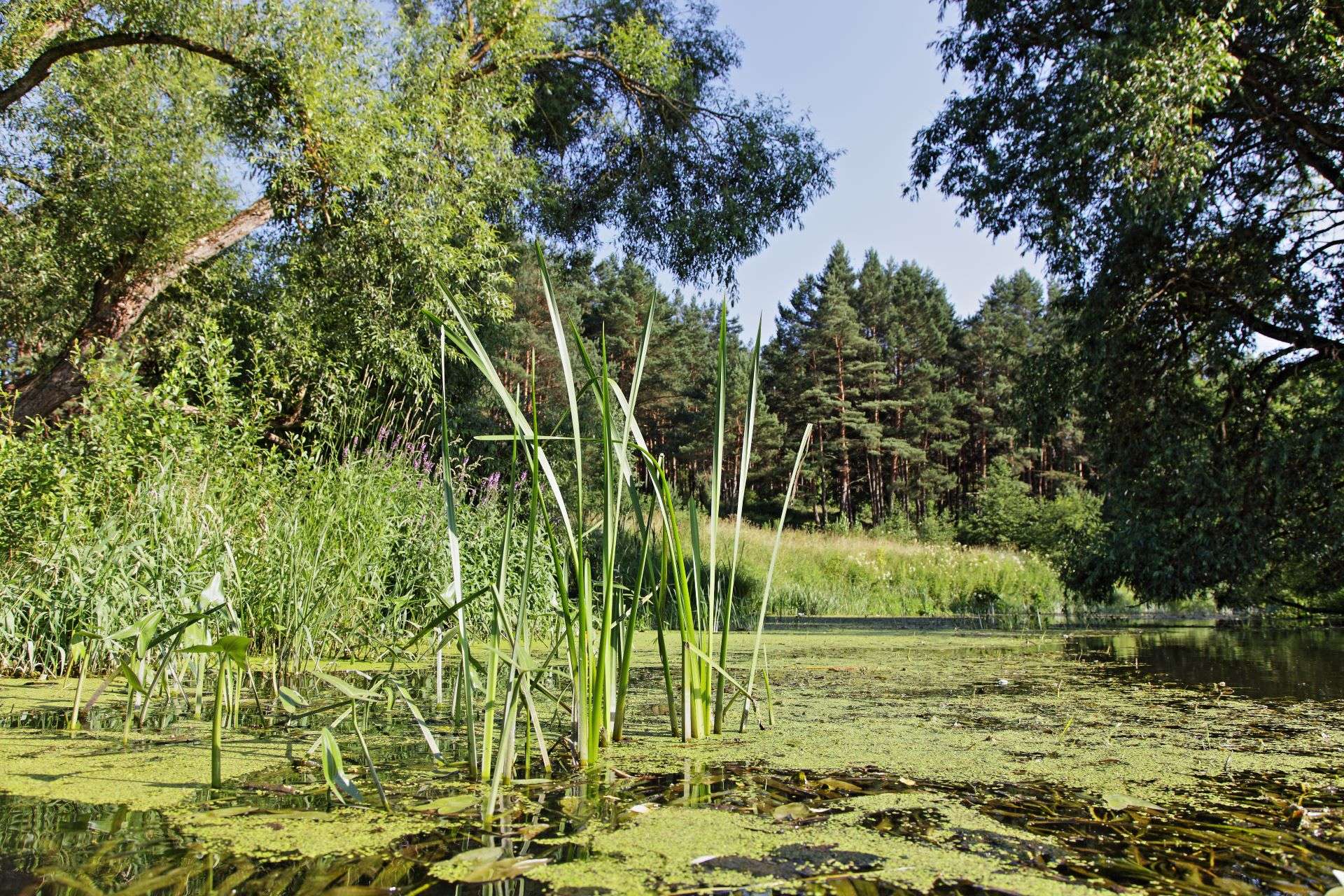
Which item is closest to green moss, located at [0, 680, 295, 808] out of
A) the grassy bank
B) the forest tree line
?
the grassy bank

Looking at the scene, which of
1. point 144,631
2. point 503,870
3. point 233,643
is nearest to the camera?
point 503,870

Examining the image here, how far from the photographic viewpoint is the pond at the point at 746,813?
3.07 feet

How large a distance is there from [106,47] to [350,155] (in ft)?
7.17

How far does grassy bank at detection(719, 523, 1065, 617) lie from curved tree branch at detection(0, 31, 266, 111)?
277 inches

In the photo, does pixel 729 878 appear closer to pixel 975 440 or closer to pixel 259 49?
pixel 259 49

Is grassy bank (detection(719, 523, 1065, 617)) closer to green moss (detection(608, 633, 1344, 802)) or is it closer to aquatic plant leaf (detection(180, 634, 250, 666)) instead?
green moss (detection(608, 633, 1344, 802))

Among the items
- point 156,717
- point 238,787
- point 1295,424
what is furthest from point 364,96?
point 1295,424

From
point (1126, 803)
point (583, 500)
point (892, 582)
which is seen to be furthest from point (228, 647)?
point (892, 582)

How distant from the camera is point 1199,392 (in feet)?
22.1

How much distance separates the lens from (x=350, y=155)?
616cm

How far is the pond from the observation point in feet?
3.07

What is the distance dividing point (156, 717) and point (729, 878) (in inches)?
69.9

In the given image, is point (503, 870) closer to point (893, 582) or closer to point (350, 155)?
point (350, 155)

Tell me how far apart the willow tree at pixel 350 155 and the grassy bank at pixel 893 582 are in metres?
4.07
